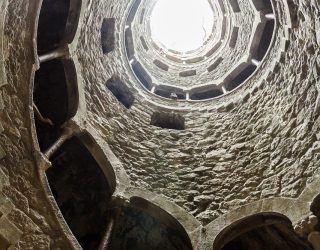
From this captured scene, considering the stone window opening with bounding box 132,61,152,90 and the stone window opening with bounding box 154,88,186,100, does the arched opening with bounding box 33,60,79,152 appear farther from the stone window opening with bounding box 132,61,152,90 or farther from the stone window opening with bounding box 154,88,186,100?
the stone window opening with bounding box 154,88,186,100

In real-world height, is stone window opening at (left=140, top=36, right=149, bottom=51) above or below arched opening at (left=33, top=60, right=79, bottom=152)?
above

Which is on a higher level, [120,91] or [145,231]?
[120,91]

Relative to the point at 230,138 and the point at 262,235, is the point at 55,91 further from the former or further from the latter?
the point at 262,235

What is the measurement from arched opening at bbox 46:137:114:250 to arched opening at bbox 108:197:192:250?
355 millimetres

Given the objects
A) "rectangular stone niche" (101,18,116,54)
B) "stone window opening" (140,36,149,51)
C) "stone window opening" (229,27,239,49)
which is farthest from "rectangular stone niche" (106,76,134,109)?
"stone window opening" (229,27,239,49)

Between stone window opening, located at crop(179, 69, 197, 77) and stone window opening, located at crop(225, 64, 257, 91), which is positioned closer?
stone window opening, located at crop(225, 64, 257, 91)

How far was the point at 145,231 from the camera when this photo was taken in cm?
610

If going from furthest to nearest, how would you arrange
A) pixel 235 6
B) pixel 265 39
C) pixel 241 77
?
1. pixel 235 6
2. pixel 241 77
3. pixel 265 39

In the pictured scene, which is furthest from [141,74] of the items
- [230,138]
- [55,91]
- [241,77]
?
[230,138]

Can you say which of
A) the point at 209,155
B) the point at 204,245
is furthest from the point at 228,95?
the point at 204,245

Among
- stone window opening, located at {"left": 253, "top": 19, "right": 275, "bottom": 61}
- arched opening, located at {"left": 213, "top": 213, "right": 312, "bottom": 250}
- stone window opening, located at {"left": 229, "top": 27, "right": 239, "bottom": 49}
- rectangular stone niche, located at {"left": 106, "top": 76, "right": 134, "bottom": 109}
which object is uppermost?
stone window opening, located at {"left": 229, "top": 27, "right": 239, "bottom": 49}

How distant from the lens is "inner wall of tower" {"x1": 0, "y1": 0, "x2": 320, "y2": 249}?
403 cm

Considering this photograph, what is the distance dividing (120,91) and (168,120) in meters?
1.28

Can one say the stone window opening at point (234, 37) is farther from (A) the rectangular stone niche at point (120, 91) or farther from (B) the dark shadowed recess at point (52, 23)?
(B) the dark shadowed recess at point (52, 23)
